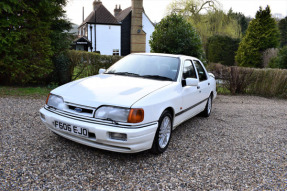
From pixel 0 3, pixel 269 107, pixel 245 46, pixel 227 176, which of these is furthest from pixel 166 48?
pixel 245 46

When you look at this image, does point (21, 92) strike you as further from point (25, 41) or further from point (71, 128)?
point (71, 128)

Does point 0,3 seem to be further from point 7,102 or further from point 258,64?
point 258,64

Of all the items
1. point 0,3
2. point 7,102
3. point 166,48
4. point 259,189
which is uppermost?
point 0,3

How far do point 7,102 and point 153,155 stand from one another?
4770 mm

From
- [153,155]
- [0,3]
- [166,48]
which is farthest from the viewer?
[166,48]

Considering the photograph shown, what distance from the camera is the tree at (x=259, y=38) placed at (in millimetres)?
19438

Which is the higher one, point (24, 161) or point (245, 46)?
point (245, 46)

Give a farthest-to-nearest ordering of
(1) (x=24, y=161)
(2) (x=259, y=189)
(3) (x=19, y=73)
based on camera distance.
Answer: (3) (x=19, y=73), (1) (x=24, y=161), (2) (x=259, y=189)

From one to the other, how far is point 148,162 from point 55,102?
1620 mm

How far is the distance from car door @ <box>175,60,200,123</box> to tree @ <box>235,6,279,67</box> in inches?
688

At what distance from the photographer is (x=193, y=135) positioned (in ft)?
15.1

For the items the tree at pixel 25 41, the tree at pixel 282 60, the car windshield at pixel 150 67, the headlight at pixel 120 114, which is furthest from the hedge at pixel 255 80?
the headlight at pixel 120 114

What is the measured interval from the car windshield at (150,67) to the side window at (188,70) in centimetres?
21

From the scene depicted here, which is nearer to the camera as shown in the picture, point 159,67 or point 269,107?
point 159,67
